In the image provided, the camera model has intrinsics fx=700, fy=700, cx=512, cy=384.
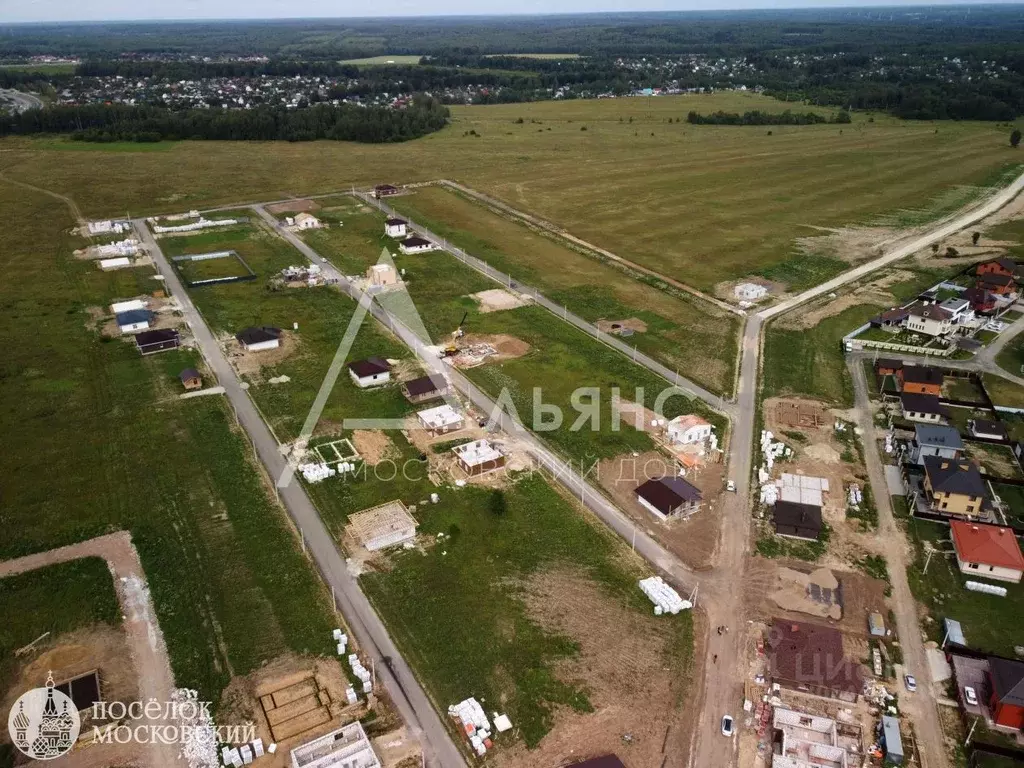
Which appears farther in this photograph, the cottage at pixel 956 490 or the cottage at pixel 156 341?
the cottage at pixel 156 341

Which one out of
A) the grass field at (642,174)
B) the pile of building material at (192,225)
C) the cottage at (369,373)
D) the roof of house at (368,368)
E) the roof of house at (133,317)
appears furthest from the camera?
the grass field at (642,174)

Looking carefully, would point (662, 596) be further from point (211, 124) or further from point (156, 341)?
point (211, 124)

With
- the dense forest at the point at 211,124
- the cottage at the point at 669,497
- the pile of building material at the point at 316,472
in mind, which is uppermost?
the dense forest at the point at 211,124

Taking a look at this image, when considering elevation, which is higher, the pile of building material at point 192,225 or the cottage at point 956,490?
the pile of building material at point 192,225

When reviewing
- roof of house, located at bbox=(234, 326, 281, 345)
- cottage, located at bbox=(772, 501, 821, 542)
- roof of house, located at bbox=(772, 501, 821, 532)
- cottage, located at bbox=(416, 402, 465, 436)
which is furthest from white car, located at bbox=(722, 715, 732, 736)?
roof of house, located at bbox=(234, 326, 281, 345)

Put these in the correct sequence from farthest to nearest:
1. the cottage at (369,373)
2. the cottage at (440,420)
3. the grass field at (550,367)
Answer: the cottage at (369,373) < the cottage at (440,420) < the grass field at (550,367)

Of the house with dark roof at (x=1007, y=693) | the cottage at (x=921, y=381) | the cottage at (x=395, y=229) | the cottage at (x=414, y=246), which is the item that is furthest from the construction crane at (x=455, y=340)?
the house with dark roof at (x=1007, y=693)

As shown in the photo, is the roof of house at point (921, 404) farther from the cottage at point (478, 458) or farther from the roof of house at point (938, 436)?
the cottage at point (478, 458)
